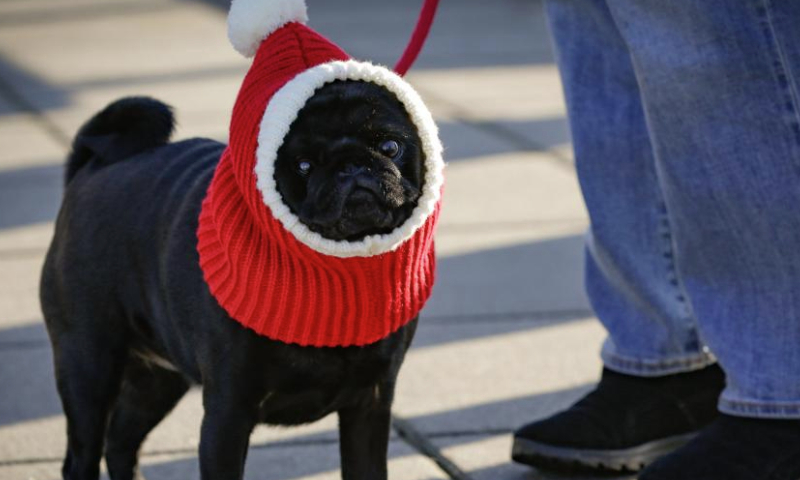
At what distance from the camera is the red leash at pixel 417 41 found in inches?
110

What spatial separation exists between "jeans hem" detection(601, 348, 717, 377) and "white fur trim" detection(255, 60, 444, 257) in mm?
1064

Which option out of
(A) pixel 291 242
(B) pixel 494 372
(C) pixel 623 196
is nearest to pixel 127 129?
(A) pixel 291 242

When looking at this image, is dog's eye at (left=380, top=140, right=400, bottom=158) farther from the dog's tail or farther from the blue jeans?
the dog's tail

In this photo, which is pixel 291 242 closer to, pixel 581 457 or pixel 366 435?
pixel 366 435

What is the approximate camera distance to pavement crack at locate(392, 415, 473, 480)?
3238mm

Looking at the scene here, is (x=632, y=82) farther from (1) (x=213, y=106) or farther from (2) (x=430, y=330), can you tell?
(1) (x=213, y=106)

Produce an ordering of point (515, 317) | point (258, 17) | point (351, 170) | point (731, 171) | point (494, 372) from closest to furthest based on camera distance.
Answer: point (351, 170)
point (258, 17)
point (731, 171)
point (494, 372)
point (515, 317)

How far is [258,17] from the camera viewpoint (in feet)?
8.32

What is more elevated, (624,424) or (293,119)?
(293,119)

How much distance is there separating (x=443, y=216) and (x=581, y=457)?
7.77ft

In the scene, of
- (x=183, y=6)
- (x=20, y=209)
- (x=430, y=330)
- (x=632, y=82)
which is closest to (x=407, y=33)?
(x=183, y=6)

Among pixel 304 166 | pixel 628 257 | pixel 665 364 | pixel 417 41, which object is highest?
pixel 417 41

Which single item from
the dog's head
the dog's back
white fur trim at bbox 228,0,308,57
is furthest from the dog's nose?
the dog's back

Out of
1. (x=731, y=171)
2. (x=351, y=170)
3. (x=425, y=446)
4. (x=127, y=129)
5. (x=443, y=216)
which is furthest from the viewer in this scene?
(x=443, y=216)
